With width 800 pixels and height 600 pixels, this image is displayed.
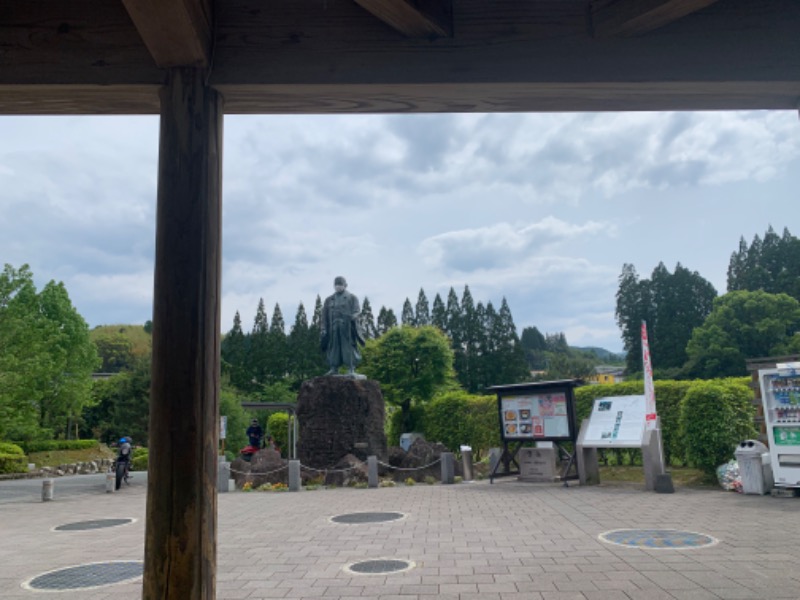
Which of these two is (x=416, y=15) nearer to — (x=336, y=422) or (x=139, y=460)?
(x=336, y=422)

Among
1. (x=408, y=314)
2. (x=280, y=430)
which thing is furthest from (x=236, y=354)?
(x=280, y=430)

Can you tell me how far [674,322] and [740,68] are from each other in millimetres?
48195

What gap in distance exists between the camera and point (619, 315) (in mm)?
52125

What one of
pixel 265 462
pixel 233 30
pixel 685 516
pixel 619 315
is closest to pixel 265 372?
pixel 619 315

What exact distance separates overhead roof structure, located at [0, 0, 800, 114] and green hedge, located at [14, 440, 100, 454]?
90.8 feet

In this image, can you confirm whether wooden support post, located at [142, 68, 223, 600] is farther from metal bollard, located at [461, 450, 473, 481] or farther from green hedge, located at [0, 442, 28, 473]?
green hedge, located at [0, 442, 28, 473]

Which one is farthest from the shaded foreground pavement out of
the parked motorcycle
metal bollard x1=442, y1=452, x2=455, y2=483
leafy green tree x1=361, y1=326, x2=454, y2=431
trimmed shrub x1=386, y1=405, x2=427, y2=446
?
leafy green tree x1=361, y1=326, x2=454, y2=431

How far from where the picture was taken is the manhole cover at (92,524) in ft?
29.1

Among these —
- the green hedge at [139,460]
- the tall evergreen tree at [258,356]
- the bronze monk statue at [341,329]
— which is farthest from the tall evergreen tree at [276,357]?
the bronze monk statue at [341,329]

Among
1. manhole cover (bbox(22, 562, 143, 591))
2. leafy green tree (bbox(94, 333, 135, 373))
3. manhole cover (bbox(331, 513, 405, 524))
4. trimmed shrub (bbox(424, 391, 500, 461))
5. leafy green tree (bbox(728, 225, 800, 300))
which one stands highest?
leafy green tree (bbox(728, 225, 800, 300))

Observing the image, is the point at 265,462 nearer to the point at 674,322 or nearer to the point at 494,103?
the point at 494,103

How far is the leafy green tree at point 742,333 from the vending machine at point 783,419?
1230 inches

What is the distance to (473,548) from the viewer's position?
6.24 m

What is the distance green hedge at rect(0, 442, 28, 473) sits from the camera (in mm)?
21562
